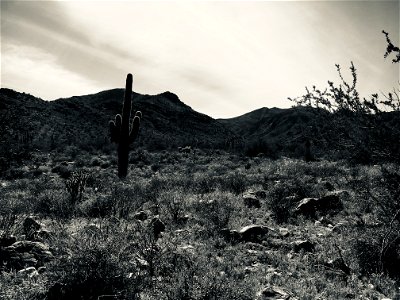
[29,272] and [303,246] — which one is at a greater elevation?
[303,246]

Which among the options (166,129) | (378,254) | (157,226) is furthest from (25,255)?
(166,129)

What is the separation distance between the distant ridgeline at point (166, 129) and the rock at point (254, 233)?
193 cm

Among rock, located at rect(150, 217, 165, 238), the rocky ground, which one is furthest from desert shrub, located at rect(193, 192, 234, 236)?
rock, located at rect(150, 217, 165, 238)

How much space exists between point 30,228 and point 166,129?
46.6 metres

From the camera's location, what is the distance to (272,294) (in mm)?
4254

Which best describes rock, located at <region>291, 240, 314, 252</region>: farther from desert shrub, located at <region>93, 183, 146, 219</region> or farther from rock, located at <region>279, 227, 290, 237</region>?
desert shrub, located at <region>93, 183, 146, 219</region>

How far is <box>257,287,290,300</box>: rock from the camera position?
419cm

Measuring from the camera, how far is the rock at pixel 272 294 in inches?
165

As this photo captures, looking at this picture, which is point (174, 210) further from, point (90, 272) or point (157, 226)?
point (90, 272)

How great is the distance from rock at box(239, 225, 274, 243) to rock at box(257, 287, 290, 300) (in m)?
2.03

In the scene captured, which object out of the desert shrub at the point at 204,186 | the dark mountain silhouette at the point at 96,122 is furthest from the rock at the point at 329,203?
the dark mountain silhouette at the point at 96,122

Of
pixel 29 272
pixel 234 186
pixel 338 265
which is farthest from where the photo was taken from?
pixel 234 186

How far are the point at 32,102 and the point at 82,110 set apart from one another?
643 cm

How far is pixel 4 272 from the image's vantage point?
4.20 meters
